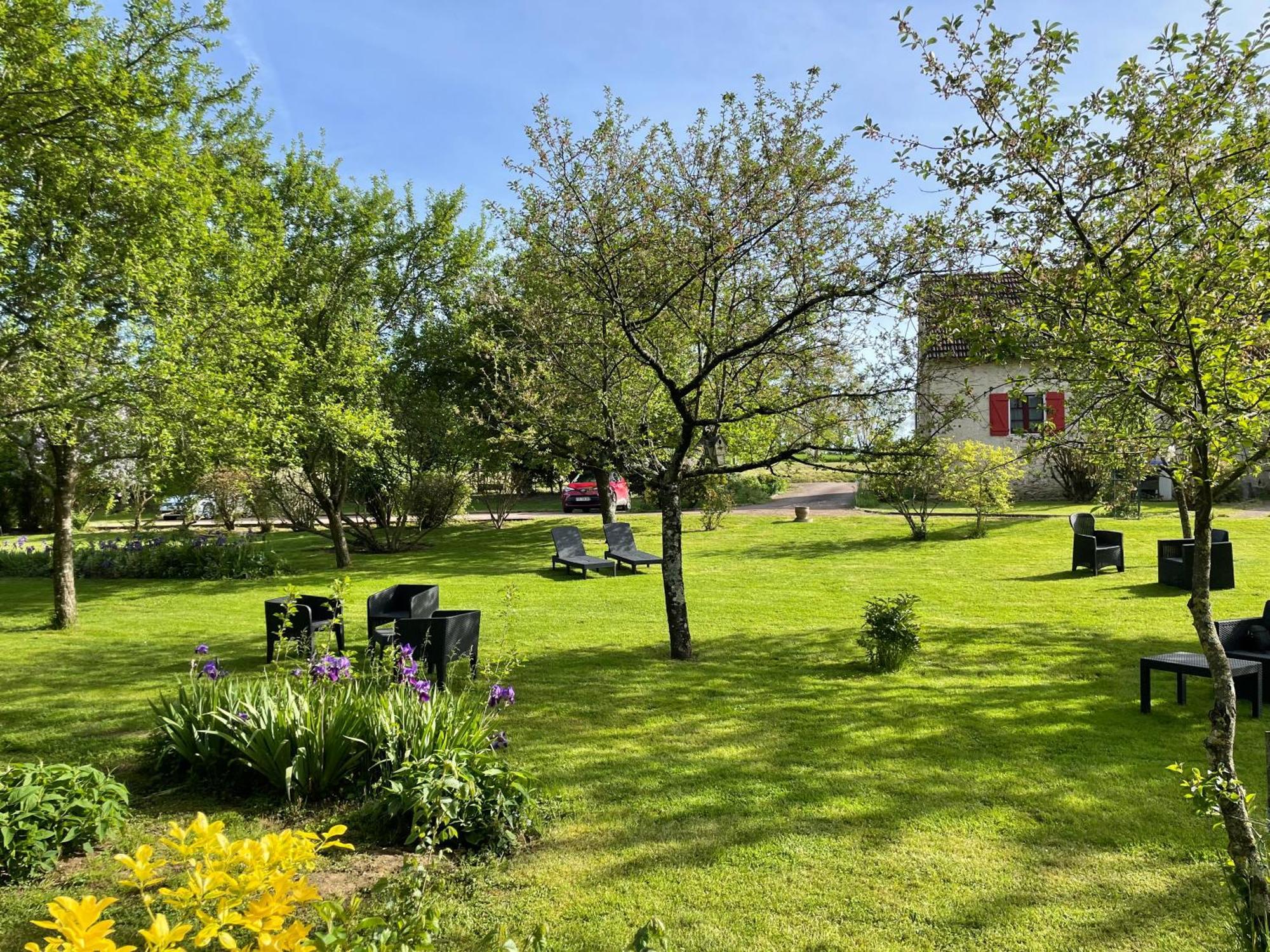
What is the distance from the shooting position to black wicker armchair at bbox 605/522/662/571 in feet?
48.9

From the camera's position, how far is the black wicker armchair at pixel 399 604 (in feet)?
28.1

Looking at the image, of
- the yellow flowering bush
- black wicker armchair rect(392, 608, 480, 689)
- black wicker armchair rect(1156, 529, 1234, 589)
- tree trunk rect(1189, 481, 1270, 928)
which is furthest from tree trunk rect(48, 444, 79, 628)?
black wicker armchair rect(1156, 529, 1234, 589)

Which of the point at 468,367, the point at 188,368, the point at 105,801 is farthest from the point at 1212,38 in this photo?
the point at 468,367

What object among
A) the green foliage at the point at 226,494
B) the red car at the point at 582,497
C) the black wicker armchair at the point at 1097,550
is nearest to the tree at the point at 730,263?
the black wicker armchair at the point at 1097,550

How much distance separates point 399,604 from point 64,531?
4.64 m

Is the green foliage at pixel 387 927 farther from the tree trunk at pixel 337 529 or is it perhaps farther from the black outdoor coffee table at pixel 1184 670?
the tree trunk at pixel 337 529

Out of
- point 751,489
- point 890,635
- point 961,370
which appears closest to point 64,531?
point 890,635

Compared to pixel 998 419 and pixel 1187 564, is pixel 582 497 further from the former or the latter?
pixel 1187 564

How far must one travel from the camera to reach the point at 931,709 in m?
6.57

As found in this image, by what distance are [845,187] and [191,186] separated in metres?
7.51

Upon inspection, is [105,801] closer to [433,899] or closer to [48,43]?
[433,899]

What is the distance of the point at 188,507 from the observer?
81.7 feet

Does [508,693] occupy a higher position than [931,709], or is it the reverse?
[508,693]

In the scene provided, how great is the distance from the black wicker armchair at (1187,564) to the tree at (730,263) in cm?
650
